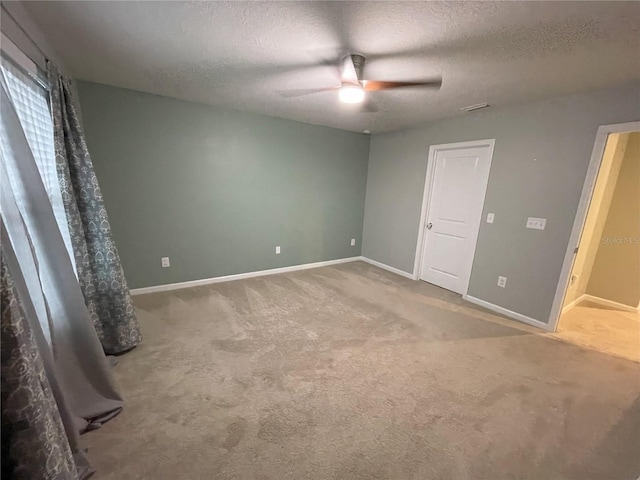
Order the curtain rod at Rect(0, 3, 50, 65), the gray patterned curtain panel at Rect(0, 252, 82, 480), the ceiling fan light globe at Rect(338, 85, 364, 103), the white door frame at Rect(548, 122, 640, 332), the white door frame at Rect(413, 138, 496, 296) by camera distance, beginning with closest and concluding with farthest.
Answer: the gray patterned curtain panel at Rect(0, 252, 82, 480) → the curtain rod at Rect(0, 3, 50, 65) → the ceiling fan light globe at Rect(338, 85, 364, 103) → the white door frame at Rect(548, 122, 640, 332) → the white door frame at Rect(413, 138, 496, 296)

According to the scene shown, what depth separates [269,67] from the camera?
85.7 inches

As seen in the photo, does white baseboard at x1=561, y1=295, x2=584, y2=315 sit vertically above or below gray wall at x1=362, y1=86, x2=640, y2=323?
below

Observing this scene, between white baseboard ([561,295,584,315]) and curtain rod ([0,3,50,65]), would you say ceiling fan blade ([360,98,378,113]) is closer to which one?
curtain rod ([0,3,50,65])

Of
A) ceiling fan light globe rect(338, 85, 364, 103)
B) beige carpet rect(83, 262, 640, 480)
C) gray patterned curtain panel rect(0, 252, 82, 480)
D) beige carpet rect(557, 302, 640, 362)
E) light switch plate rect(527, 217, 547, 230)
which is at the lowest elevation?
beige carpet rect(83, 262, 640, 480)

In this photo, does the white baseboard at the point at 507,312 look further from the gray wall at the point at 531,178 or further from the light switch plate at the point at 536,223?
the light switch plate at the point at 536,223

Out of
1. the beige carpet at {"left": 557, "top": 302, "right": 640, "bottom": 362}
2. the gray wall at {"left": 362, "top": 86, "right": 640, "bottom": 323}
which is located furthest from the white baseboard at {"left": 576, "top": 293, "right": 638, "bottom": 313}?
the gray wall at {"left": 362, "top": 86, "right": 640, "bottom": 323}

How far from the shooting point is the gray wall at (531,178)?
2.49 m

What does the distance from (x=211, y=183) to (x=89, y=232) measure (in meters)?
1.66

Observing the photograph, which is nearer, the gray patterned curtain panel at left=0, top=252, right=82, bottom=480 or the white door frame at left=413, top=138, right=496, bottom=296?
the gray patterned curtain panel at left=0, top=252, right=82, bottom=480

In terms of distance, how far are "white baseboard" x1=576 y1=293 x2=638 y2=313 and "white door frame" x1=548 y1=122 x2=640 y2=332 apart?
141 centimetres

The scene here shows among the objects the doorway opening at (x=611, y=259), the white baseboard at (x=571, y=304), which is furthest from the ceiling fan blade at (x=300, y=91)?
the white baseboard at (x=571, y=304)

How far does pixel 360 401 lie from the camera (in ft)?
5.95

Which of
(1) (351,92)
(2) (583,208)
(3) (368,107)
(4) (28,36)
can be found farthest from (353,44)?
(2) (583,208)

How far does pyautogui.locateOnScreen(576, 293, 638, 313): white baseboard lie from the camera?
11.4 feet
